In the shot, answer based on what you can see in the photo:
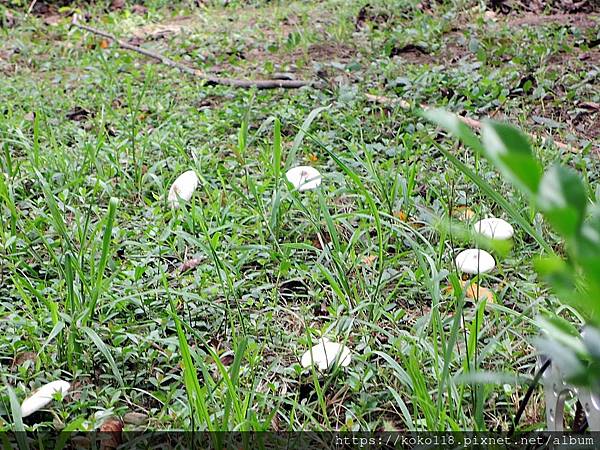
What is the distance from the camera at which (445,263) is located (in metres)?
2.28

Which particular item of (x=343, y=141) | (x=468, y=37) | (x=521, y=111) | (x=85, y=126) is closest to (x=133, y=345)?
(x=343, y=141)

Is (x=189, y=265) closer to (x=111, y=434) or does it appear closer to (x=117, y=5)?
(x=111, y=434)

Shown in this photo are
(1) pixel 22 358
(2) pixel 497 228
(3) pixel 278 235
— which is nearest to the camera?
(1) pixel 22 358

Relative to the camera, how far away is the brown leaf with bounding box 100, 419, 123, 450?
5.56 ft

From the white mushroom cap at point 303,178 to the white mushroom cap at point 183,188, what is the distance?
1.20ft

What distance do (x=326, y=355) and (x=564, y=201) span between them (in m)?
1.51

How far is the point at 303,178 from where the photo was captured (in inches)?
105

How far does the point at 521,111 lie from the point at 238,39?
227 centimetres

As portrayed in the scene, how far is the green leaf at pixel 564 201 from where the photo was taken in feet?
1.26

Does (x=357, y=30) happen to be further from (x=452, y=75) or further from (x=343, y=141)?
(x=343, y=141)

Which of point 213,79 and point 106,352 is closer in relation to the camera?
point 106,352

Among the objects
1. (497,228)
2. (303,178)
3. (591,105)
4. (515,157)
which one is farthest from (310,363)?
(591,105)

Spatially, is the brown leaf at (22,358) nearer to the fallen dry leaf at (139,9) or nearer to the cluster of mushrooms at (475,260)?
the cluster of mushrooms at (475,260)

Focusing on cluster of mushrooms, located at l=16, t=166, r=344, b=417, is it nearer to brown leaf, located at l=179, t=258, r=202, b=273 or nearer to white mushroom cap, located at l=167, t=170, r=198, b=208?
brown leaf, located at l=179, t=258, r=202, b=273
